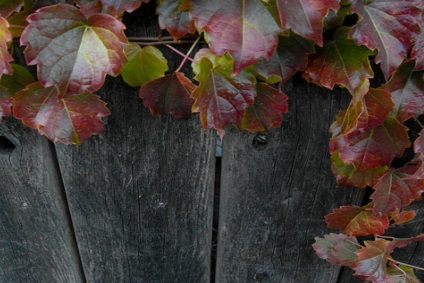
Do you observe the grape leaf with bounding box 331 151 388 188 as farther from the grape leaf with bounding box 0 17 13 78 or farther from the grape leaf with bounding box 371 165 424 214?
the grape leaf with bounding box 0 17 13 78

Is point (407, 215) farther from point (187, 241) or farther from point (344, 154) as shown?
point (187, 241)

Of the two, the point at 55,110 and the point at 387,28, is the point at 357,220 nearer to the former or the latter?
the point at 387,28

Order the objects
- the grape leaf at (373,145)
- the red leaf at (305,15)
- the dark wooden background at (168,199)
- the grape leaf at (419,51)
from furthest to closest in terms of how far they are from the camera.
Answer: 1. the dark wooden background at (168,199)
2. the grape leaf at (373,145)
3. the grape leaf at (419,51)
4. the red leaf at (305,15)

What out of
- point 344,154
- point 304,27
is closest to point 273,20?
point 304,27

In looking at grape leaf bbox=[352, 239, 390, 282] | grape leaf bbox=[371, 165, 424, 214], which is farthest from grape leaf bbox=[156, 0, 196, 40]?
grape leaf bbox=[352, 239, 390, 282]

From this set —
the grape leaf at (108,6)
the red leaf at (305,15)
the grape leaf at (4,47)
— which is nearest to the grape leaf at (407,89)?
the red leaf at (305,15)

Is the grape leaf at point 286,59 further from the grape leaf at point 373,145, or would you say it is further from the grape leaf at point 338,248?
the grape leaf at point 338,248

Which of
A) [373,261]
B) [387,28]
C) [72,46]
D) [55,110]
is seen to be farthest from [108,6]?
[373,261]
